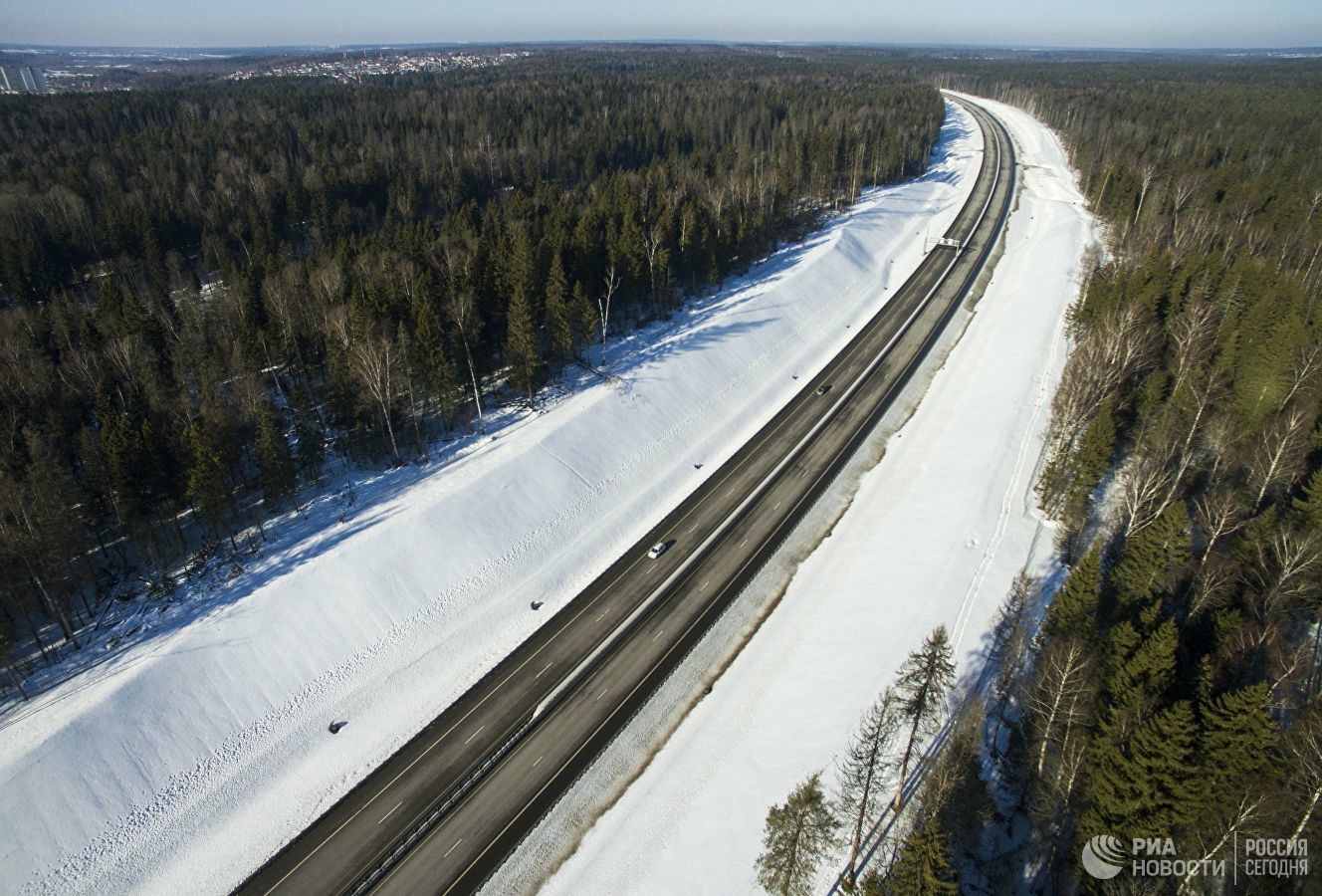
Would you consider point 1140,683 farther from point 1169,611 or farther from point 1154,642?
point 1169,611

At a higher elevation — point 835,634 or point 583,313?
point 583,313

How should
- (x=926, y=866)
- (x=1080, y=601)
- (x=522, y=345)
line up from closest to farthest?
1. (x=926, y=866)
2. (x=1080, y=601)
3. (x=522, y=345)

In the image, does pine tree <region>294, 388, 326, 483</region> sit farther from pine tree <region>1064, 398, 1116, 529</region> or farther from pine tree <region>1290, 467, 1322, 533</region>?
pine tree <region>1290, 467, 1322, 533</region>

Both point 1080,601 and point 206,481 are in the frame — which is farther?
point 206,481

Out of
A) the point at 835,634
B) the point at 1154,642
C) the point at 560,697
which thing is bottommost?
the point at 560,697

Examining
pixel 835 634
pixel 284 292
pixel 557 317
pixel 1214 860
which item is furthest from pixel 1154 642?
pixel 284 292

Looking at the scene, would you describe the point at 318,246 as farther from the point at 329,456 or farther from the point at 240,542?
the point at 240,542
